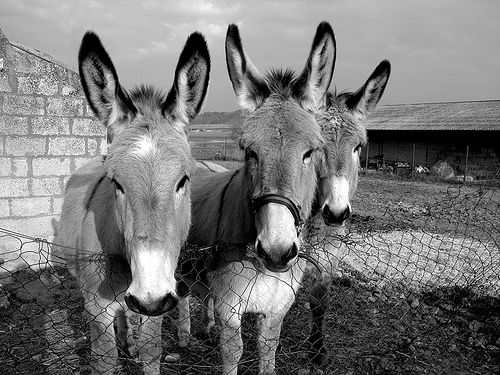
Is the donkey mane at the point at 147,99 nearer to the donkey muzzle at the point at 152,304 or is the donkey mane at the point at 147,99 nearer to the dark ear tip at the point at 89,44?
the dark ear tip at the point at 89,44

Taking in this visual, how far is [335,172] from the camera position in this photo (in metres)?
3.66

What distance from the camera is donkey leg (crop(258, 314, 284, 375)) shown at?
308 cm

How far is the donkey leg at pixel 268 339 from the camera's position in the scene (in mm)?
3080

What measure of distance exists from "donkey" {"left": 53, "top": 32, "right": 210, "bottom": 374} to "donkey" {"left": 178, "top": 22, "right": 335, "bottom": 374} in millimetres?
415

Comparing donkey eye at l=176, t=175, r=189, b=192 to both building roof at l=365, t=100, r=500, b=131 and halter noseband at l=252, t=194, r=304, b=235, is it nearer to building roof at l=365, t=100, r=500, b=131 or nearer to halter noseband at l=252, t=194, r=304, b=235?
halter noseband at l=252, t=194, r=304, b=235

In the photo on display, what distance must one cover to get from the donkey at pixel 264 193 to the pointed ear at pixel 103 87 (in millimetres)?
761

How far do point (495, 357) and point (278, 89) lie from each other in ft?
10.6

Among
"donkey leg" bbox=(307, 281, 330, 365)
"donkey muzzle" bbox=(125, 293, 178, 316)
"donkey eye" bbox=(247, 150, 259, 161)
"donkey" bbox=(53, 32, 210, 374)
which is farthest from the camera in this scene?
"donkey leg" bbox=(307, 281, 330, 365)

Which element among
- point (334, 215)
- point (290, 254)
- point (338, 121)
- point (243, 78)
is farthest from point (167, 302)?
point (338, 121)

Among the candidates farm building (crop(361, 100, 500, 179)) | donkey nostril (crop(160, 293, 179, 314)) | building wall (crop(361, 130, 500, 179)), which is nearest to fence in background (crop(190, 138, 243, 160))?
building wall (crop(361, 130, 500, 179))

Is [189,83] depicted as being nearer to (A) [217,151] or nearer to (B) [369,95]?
(B) [369,95]

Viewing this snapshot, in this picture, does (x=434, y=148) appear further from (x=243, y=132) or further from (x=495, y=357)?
(x=243, y=132)

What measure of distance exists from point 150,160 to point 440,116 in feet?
84.2

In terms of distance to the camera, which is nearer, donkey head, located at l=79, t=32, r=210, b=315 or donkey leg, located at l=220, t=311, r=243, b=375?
donkey head, located at l=79, t=32, r=210, b=315
